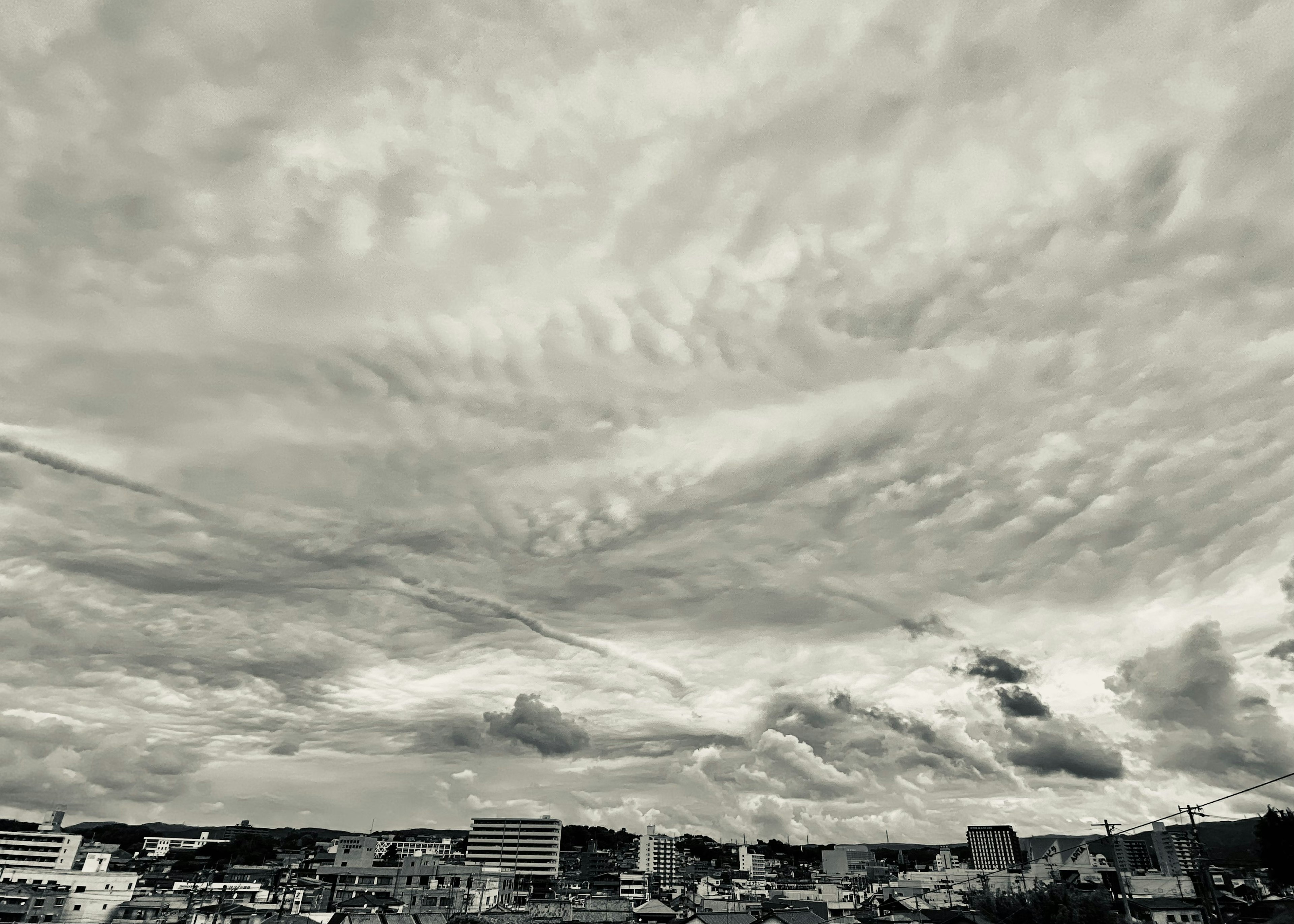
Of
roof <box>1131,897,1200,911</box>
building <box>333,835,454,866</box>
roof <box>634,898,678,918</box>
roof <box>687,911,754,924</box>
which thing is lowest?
roof <box>634,898,678,918</box>

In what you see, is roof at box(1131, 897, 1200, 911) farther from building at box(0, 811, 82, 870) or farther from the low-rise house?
building at box(0, 811, 82, 870)

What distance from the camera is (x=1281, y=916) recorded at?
185 ft

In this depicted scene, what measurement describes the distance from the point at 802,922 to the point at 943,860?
150463 millimetres

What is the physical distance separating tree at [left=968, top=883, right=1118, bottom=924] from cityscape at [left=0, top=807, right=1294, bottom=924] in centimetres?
31

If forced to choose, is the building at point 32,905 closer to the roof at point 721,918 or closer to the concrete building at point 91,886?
the concrete building at point 91,886

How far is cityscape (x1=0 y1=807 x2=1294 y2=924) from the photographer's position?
80188mm

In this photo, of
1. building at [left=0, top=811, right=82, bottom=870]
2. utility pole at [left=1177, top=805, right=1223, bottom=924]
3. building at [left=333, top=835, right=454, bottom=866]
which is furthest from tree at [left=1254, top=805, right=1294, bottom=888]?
building at [left=0, top=811, right=82, bottom=870]

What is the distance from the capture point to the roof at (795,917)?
69.3m

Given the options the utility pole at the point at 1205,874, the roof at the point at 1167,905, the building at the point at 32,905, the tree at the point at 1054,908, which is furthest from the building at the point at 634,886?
the utility pole at the point at 1205,874

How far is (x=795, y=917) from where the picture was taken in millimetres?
71250

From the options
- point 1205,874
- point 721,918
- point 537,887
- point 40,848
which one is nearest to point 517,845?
point 537,887

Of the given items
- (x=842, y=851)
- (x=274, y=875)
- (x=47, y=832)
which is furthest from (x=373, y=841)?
(x=842, y=851)

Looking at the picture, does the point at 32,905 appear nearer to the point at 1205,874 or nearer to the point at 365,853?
the point at 365,853

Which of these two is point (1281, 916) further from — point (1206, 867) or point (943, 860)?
point (943, 860)
